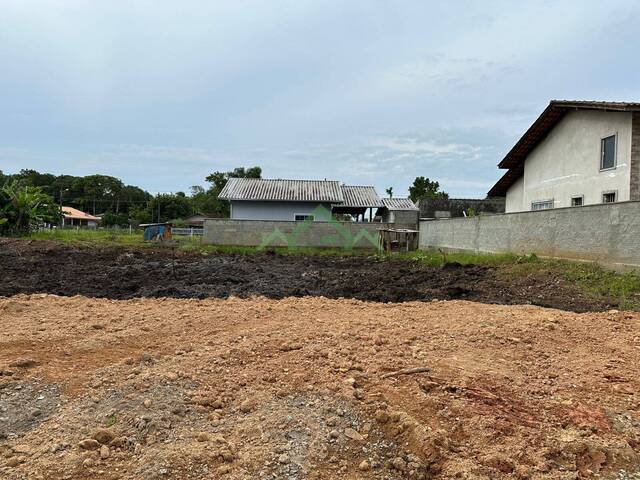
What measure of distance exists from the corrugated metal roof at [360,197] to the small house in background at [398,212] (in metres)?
0.79

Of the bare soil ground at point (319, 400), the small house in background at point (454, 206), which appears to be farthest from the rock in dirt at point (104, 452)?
the small house in background at point (454, 206)

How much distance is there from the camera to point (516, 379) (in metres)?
3.53

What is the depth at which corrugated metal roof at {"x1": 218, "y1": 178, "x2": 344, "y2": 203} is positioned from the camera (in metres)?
25.0

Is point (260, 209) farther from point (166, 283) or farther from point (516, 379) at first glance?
point (516, 379)

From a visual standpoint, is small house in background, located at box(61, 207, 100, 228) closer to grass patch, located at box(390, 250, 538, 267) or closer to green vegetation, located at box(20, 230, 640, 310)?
green vegetation, located at box(20, 230, 640, 310)

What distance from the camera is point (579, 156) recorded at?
617 inches

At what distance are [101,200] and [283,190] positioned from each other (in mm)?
53717

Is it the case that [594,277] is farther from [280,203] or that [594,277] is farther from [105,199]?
Answer: [105,199]

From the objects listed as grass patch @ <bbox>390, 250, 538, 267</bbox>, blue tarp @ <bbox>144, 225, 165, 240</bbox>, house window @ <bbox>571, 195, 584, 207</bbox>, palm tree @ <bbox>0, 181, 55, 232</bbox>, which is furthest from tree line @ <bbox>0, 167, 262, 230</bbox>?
house window @ <bbox>571, 195, 584, 207</bbox>

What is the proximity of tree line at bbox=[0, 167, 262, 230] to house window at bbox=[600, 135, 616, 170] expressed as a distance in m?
23.5

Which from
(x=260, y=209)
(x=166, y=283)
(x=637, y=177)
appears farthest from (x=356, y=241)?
(x=166, y=283)

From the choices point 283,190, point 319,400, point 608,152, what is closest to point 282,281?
point 319,400

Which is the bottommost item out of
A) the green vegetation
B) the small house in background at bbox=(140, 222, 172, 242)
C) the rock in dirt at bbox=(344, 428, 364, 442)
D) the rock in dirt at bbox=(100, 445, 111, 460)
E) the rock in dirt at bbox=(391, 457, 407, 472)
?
the rock in dirt at bbox=(391, 457, 407, 472)

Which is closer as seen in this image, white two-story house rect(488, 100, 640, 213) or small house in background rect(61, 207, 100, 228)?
white two-story house rect(488, 100, 640, 213)
